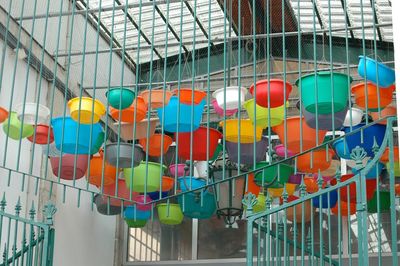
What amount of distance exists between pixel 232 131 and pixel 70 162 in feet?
4.99

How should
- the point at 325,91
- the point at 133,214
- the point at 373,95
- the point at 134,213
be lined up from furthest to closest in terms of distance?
the point at 133,214 < the point at 134,213 < the point at 373,95 < the point at 325,91

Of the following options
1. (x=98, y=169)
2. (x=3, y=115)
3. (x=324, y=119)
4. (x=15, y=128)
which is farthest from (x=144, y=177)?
(x=324, y=119)

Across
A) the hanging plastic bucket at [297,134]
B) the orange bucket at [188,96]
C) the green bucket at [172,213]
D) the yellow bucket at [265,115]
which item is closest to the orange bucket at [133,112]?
the orange bucket at [188,96]

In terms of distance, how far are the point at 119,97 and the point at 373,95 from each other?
1.82m

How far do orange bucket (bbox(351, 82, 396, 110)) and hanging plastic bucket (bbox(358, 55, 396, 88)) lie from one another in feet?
0.43

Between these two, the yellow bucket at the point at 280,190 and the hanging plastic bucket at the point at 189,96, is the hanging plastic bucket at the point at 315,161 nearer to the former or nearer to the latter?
the yellow bucket at the point at 280,190

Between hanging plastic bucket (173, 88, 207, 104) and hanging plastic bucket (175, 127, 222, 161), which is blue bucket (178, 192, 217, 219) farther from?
hanging plastic bucket (173, 88, 207, 104)

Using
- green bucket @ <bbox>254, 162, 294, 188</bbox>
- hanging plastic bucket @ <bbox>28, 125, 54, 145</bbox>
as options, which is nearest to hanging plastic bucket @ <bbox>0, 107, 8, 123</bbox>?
hanging plastic bucket @ <bbox>28, 125, 54, 145</bbox>

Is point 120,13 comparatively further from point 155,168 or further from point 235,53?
point 155,168

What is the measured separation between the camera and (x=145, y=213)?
8.77m

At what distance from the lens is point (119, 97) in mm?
6516

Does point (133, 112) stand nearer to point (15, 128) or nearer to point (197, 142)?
point (197, 142)

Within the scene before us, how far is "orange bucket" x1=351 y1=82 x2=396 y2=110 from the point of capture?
585cm

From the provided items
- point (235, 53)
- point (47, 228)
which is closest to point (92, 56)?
point (235, 53)
